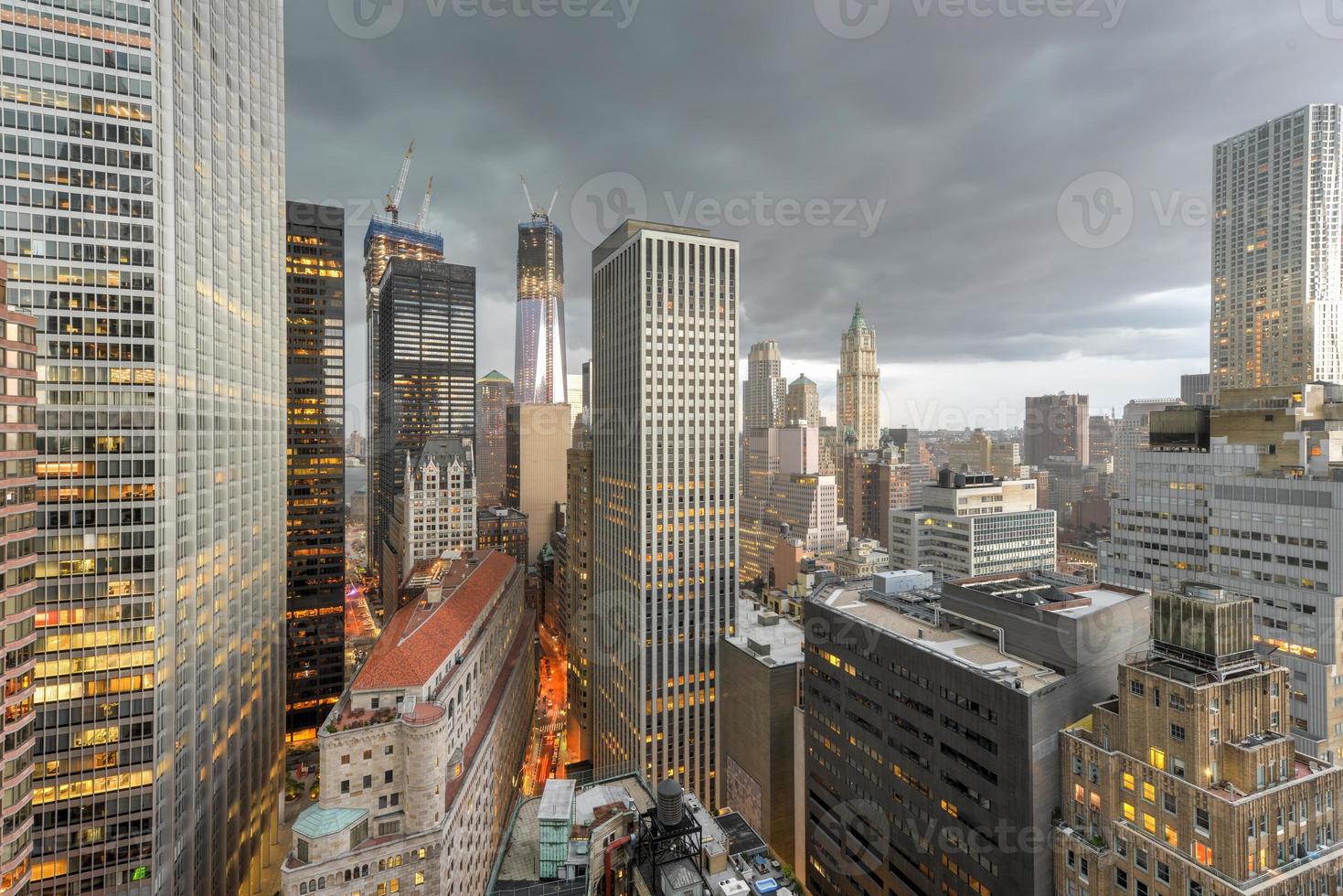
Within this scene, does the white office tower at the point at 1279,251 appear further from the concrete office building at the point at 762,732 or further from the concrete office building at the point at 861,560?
the concrete office building at the point at 762,732

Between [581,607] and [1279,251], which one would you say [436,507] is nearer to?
[581,607]

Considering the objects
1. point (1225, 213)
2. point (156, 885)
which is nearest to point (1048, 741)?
point (156, 885)

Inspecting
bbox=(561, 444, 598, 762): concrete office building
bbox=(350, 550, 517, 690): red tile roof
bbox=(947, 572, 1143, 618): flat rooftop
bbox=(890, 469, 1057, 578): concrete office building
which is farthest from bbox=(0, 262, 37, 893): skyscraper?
bbox=(890, 469, 1057, 578): concrete office building

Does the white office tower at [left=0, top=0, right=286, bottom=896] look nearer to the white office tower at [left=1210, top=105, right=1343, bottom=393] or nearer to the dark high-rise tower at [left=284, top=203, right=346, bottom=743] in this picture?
the dark high-rise tower at [left=284, top=203, right=346, bottom=743]

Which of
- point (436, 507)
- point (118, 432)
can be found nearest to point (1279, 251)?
point (436, 507)

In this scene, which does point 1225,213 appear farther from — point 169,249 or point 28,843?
point 28,843
